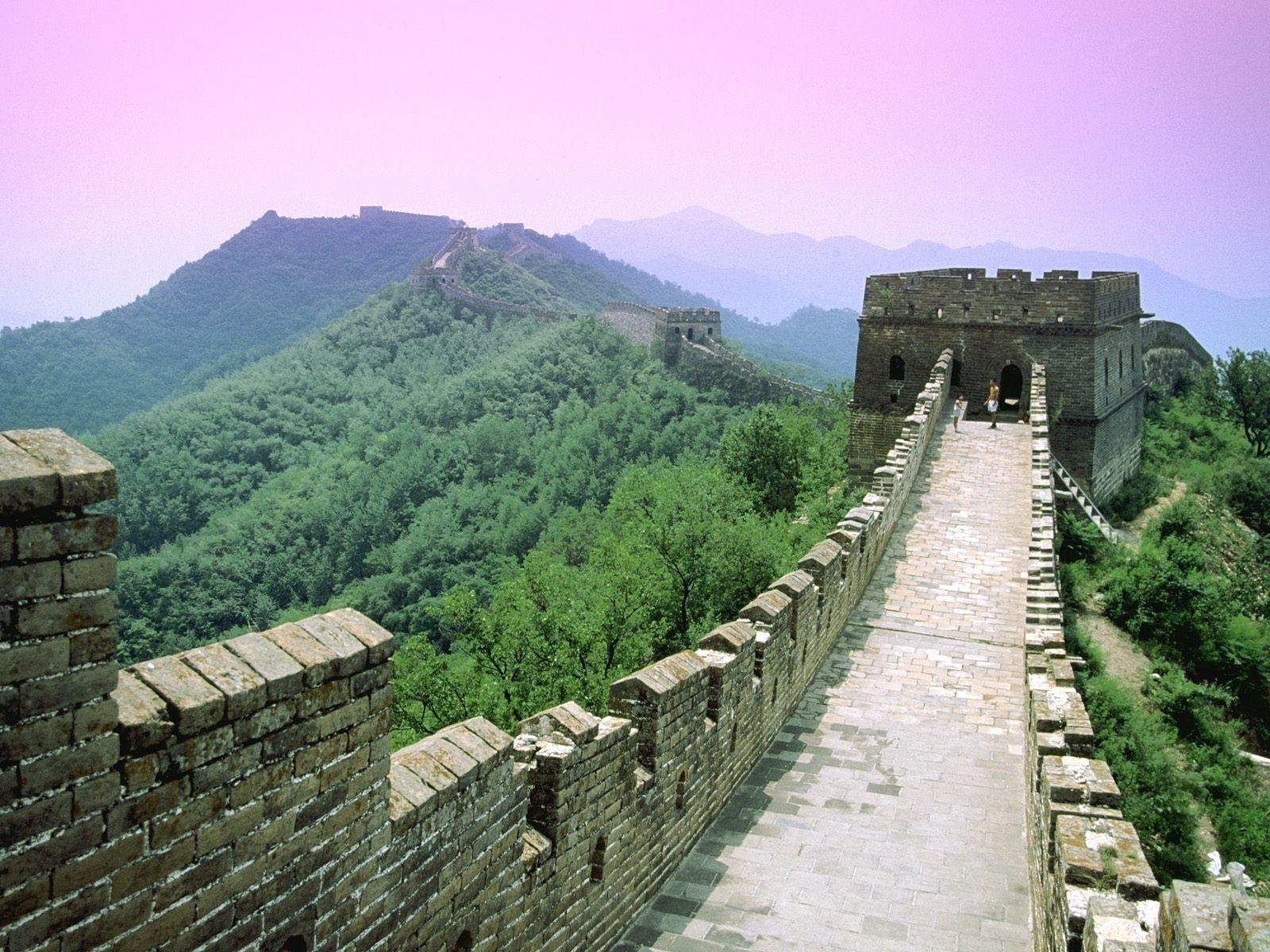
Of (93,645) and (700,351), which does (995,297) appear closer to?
(93,645)

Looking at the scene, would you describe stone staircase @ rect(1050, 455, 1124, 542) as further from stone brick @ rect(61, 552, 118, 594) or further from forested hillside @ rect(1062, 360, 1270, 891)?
stone brick @ rect(61, 552, 118, 594)

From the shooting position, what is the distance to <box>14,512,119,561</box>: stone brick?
2.70 metres

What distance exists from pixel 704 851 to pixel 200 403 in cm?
6203

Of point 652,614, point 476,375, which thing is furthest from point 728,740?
point 476,375

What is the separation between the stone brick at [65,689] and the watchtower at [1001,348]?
1978 cm

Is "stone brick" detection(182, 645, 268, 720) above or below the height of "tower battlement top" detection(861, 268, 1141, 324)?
below

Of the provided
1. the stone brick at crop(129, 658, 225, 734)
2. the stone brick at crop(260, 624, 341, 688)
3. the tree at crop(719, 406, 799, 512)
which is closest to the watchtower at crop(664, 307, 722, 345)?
the tree at crop(719, 406, 799, 512)

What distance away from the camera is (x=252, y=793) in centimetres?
345

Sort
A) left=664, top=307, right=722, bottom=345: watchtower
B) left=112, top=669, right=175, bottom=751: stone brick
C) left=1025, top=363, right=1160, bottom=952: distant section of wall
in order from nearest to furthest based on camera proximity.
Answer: left=112, top=669, right=175, bottom=751: stone brick → left=1025, top=363, right=1160, bottom=952: distant section of wall → left=664, top=307, right=722, bottom=345: watchtower

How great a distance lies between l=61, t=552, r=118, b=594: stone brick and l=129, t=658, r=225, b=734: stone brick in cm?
37

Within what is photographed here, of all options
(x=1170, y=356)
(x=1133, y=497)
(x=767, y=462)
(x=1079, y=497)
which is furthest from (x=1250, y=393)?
(x=767, y=462)

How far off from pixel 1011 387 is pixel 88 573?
21392 mm

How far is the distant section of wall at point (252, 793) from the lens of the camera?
276cm

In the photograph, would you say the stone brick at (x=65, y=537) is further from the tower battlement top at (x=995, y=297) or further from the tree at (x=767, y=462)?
the tower battlement top at (x=995, y=297)
